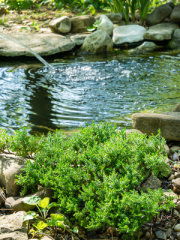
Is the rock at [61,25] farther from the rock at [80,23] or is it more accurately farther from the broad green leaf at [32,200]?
the broad green leaf at [32,200]

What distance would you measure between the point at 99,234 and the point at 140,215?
16.1 inches

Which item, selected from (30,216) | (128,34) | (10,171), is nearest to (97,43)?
(128,34)

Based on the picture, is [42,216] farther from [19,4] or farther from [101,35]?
[19,4]

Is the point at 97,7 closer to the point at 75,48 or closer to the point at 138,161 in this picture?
the point at 75,48

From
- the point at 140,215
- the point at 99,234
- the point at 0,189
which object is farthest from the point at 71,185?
the point at 0,189

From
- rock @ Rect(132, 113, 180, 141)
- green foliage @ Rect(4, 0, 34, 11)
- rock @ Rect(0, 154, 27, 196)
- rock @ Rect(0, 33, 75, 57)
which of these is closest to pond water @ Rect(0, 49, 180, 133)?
rock @ Rect(0, 33, 75, 57)

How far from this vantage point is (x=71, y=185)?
1.74 meters

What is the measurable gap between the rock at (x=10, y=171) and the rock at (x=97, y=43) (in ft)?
19.2

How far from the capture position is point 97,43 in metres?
7.54

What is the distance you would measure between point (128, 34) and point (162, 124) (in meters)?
6.29

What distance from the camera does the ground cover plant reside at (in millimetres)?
1520

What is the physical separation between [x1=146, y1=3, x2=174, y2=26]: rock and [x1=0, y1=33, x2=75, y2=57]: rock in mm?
3259

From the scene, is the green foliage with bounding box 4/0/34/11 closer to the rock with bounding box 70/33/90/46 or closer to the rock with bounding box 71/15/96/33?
the rock with bounding box 71/15/96/33

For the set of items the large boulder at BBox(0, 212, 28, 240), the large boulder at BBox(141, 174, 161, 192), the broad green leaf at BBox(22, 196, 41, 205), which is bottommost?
the large boulder at BBox(0, 212, 28, 240)
